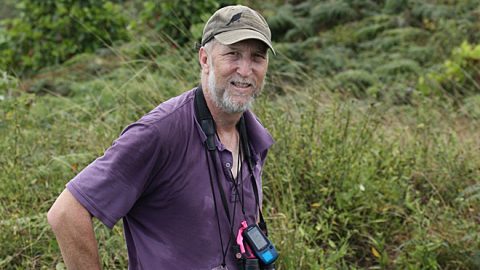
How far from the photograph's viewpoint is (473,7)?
10984mm

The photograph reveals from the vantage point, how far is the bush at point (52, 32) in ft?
30.7

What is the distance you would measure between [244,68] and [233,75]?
52 millimetres

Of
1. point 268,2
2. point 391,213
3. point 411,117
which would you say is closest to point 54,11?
point 268,2

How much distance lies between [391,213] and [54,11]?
591 centimetres

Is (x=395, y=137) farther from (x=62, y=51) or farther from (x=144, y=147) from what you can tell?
(x=62, y=51)

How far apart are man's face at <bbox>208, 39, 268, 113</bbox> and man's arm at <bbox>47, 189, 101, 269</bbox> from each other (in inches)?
27.0

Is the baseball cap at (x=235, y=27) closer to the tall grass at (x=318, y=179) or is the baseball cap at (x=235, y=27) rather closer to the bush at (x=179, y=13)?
the tall grass at (x=318, y=179)

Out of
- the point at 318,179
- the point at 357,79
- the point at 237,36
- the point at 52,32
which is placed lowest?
the point at 357,79

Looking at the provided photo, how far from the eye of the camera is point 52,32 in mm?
9484

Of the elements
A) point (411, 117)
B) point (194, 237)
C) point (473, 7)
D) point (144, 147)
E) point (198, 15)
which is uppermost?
point (144, 147)

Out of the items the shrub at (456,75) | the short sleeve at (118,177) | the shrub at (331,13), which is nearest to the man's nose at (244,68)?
the short sleeve at (118,177)

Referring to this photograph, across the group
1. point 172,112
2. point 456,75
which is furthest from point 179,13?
point 172,112

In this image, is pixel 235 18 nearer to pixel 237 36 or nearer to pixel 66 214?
pixel 237 36

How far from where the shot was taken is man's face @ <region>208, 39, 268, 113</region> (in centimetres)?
280
